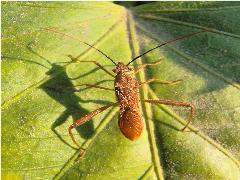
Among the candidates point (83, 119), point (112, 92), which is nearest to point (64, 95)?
point (83, 119)

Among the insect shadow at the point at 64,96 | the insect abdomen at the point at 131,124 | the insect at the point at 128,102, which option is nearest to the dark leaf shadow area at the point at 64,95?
the insect shadow at the point at 64,96

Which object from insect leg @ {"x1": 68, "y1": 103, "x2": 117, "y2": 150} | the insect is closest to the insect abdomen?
the insect

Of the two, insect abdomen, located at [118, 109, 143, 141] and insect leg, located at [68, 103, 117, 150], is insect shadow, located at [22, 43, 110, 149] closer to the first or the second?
insect leg, located at [68, 103, 117, 150]

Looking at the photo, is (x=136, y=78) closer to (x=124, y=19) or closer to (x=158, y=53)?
(x=158, y=53)

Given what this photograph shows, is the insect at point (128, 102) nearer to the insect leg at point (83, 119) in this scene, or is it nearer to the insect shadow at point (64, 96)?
the insect leg at point (83, 119)

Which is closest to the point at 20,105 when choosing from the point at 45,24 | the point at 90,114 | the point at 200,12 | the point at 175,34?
the point at 90,114

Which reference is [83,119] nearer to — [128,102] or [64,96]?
[64,96]
